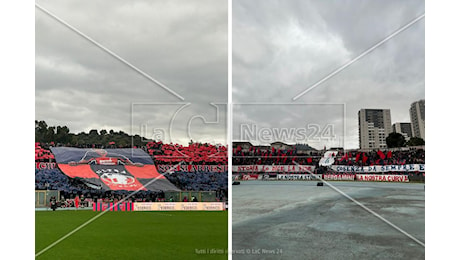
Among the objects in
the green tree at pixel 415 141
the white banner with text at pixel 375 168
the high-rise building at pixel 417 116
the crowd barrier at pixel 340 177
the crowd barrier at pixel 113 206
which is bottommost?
the crowd barrier at pixel 113 206

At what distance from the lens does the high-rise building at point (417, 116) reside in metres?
7.55

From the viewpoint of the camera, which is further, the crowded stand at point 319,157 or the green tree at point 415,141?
the green tree at point 415,141

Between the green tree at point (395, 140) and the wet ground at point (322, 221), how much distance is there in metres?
1.17

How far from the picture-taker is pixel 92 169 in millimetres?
7832

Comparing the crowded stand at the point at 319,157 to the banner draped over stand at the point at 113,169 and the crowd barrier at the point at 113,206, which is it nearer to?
the banner draped over stand at the point at 113,169

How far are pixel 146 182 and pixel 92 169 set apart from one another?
54.6 inches

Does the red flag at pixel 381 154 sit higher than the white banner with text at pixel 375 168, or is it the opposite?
the red flag at pixel 381 154

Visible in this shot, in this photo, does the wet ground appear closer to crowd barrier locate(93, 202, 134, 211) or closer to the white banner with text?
the white banner with text

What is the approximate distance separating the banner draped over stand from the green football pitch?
120 cm

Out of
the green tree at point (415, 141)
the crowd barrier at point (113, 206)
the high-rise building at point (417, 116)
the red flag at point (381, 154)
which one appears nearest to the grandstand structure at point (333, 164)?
the red flag at point (381, 154)

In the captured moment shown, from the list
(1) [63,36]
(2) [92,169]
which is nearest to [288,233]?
(1) [63,36]

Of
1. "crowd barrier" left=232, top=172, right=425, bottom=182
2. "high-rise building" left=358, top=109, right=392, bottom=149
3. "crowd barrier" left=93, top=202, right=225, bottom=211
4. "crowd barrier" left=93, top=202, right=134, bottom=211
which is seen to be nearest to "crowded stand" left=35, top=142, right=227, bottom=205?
"crowd barrier" left=93, top=202, right=134, bottom=211
